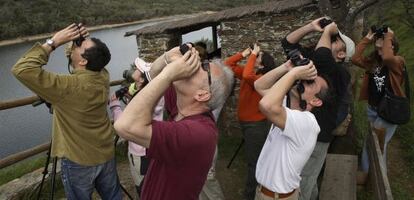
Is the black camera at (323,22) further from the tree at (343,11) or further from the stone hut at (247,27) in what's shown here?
the tree at (343,11)

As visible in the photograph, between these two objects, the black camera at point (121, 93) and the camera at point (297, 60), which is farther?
the black camera at point (121, 93)

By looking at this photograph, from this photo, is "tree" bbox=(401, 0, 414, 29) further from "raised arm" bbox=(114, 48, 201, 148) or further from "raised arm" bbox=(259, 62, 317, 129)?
"raised arm" bbox=(114, 48, 201, 148)

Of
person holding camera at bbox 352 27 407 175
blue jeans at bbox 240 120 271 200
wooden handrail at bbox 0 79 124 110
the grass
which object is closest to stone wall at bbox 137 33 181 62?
wooden handrail at bbox 0 79 124 110

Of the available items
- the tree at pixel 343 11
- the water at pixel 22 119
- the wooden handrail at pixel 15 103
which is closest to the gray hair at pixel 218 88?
the wooden handrail at pixel 15 103

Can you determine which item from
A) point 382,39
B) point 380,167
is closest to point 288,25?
point 382,39

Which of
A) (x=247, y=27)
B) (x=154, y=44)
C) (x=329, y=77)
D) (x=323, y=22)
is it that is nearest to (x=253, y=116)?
(x=329, y=77)

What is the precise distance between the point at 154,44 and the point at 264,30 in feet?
5.38

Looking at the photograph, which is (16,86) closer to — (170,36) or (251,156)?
(170,36)

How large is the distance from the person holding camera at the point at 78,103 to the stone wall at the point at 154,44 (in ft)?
9.34

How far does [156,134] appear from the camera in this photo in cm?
165

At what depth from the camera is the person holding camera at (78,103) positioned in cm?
259

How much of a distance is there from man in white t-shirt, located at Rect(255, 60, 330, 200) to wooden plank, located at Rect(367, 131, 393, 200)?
0.88 m

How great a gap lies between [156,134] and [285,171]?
1.14m

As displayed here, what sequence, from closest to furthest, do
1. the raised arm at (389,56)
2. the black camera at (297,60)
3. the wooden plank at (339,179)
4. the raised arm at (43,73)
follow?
the black camera at (297,60) < the raised arm at (43,73) < the wooden plank at (339,179) < the raised arm at (389,56)
